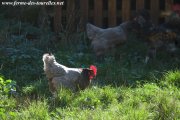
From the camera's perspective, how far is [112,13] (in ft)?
31.8

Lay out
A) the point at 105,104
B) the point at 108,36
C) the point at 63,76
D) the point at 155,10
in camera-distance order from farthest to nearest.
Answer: the point at 155,10 < the point at 108,36 < the point at 63,76 < the point at 105,104

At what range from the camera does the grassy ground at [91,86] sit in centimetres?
535

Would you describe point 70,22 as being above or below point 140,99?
above

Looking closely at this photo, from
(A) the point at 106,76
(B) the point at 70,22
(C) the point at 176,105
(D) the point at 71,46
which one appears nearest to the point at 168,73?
(A) the point at 106,76

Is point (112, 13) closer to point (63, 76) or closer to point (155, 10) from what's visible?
point (155, 10)

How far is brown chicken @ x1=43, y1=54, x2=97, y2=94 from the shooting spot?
625 cm

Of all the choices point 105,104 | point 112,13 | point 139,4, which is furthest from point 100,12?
point 105,104

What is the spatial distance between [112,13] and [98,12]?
0.31 meters

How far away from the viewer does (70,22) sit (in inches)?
376

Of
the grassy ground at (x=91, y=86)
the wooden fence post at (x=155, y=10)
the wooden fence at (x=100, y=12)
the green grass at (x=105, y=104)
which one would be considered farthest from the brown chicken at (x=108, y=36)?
the green grass at (x=105, y=104)

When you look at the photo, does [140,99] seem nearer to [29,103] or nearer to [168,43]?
[29,103]

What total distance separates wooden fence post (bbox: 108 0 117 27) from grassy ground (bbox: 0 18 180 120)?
2.74ft

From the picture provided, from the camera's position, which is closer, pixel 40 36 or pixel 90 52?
pixel 90 52

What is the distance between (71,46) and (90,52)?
0.42 m
